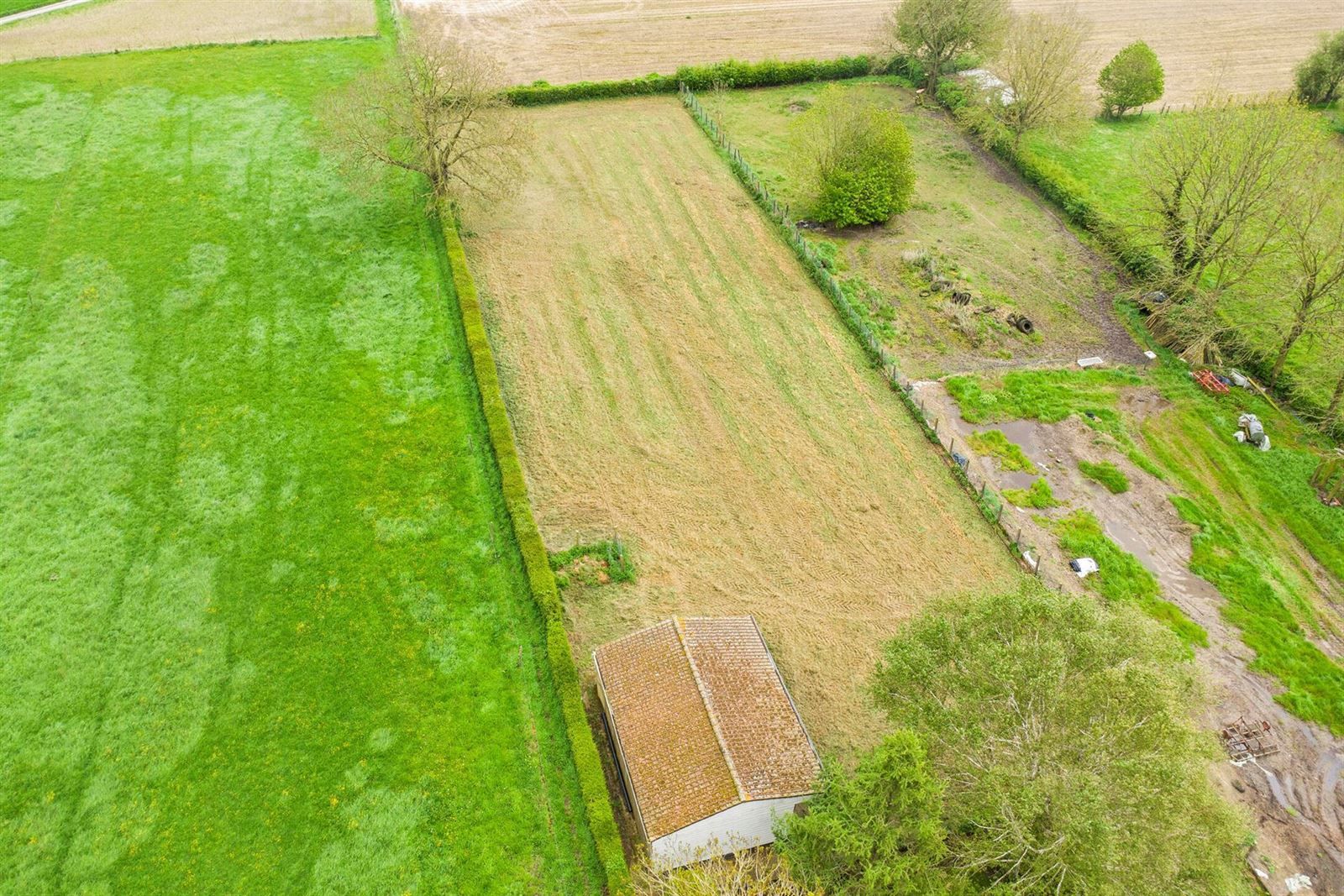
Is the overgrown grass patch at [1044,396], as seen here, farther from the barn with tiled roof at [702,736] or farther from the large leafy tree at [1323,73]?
the large leafy tree at [1323,73]

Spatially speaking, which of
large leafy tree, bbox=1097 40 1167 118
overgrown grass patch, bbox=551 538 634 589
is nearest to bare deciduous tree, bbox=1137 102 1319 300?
large leafy tree, bbox=1097 40 1167 118

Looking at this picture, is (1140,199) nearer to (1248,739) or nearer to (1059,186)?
(1059,186)

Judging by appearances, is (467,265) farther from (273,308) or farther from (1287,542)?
(1287,542)

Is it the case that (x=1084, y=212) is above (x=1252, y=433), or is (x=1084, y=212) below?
above

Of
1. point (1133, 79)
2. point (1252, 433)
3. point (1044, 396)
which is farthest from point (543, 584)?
point (1133, 79)

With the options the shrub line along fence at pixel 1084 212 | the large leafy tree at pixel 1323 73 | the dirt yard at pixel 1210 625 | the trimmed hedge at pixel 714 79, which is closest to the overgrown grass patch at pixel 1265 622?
the dirt yard at pixel 1210 625

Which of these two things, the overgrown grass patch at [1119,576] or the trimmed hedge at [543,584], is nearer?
the trimmed hedge at [543,584]

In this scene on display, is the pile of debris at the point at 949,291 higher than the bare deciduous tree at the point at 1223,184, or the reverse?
the bare deciduous tree at the point at 1223,184
